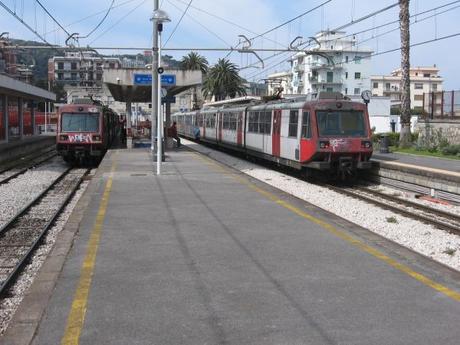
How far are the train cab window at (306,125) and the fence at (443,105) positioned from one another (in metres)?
15.1

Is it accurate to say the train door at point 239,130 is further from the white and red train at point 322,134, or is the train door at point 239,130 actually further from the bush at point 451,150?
the bush at point 451,150

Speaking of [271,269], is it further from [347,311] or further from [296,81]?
[296,81]

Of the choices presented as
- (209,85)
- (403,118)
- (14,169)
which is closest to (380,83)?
(209,85)

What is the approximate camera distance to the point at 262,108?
77.7 ft

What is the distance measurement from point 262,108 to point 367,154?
Answer: 21.0ft

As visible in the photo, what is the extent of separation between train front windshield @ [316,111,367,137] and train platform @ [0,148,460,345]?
7391 millimetres

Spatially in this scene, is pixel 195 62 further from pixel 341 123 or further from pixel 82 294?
pixel 82 294

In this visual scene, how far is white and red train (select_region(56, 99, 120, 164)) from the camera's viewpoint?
2573 centimetres

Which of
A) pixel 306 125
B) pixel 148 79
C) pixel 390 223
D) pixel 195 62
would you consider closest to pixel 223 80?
pixel 195 62

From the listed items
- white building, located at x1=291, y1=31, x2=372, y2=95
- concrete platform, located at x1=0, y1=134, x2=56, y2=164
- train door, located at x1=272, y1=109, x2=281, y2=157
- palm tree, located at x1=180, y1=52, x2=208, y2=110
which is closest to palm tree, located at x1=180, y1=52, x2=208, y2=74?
palm tree, located at x1=180, y1=52, x2=208, y2=110

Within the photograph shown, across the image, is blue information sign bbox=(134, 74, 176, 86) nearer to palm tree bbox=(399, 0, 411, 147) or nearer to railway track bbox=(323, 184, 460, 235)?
palm tree bbox=(399, 0, 411, 147)

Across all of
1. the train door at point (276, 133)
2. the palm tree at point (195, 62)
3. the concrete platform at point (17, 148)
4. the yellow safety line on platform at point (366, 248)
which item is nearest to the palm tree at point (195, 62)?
the palm tree at point (195, 62)

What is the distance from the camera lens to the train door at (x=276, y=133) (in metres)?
21.0

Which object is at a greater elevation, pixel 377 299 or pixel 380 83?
pixel 380 83
